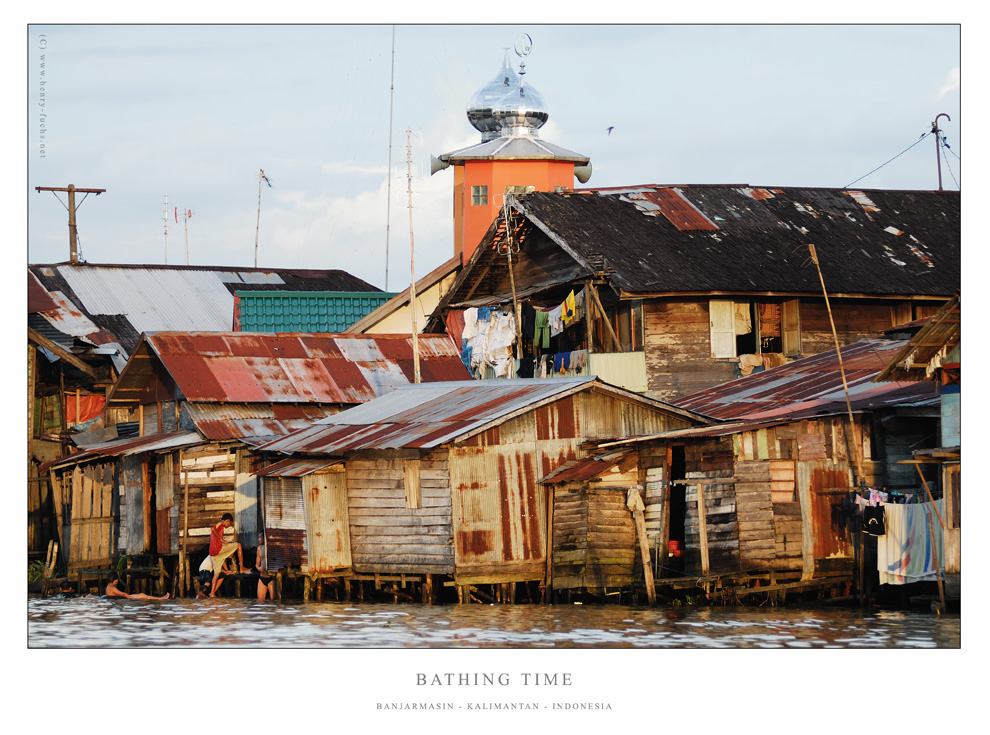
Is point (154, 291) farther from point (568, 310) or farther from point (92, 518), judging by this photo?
point (568, 310)

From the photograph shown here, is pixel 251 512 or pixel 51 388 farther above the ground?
pixel 51 388

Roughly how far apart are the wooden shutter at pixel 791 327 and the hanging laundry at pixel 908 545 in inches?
A: 379

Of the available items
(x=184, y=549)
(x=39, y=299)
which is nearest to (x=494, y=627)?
(x=184, y=549)

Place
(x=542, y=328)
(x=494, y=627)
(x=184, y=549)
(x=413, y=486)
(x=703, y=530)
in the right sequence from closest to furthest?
(x=494, y=627) < (x=703, y=530) < (x=413, y=486) < (x=184, y=549) < (x=542, y=328)

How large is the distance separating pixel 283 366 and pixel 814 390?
36.3 ft

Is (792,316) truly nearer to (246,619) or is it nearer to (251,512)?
(251,512)

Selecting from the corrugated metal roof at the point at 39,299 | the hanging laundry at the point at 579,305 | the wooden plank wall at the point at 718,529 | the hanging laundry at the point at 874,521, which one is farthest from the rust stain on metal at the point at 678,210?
the corrugated metal roof at the point at 39,299

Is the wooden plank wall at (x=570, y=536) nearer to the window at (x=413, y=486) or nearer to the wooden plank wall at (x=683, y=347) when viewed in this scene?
the window at (x=413, y=486)

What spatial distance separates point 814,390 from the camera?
76.2ft

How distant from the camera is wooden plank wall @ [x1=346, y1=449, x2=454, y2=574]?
68.2 ft

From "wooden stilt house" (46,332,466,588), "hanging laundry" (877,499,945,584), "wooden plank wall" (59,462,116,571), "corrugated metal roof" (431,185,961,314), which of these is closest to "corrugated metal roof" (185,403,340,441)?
"wooden stilt house" (46,332,466,588)

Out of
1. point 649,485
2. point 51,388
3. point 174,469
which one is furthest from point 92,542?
point 649,485
